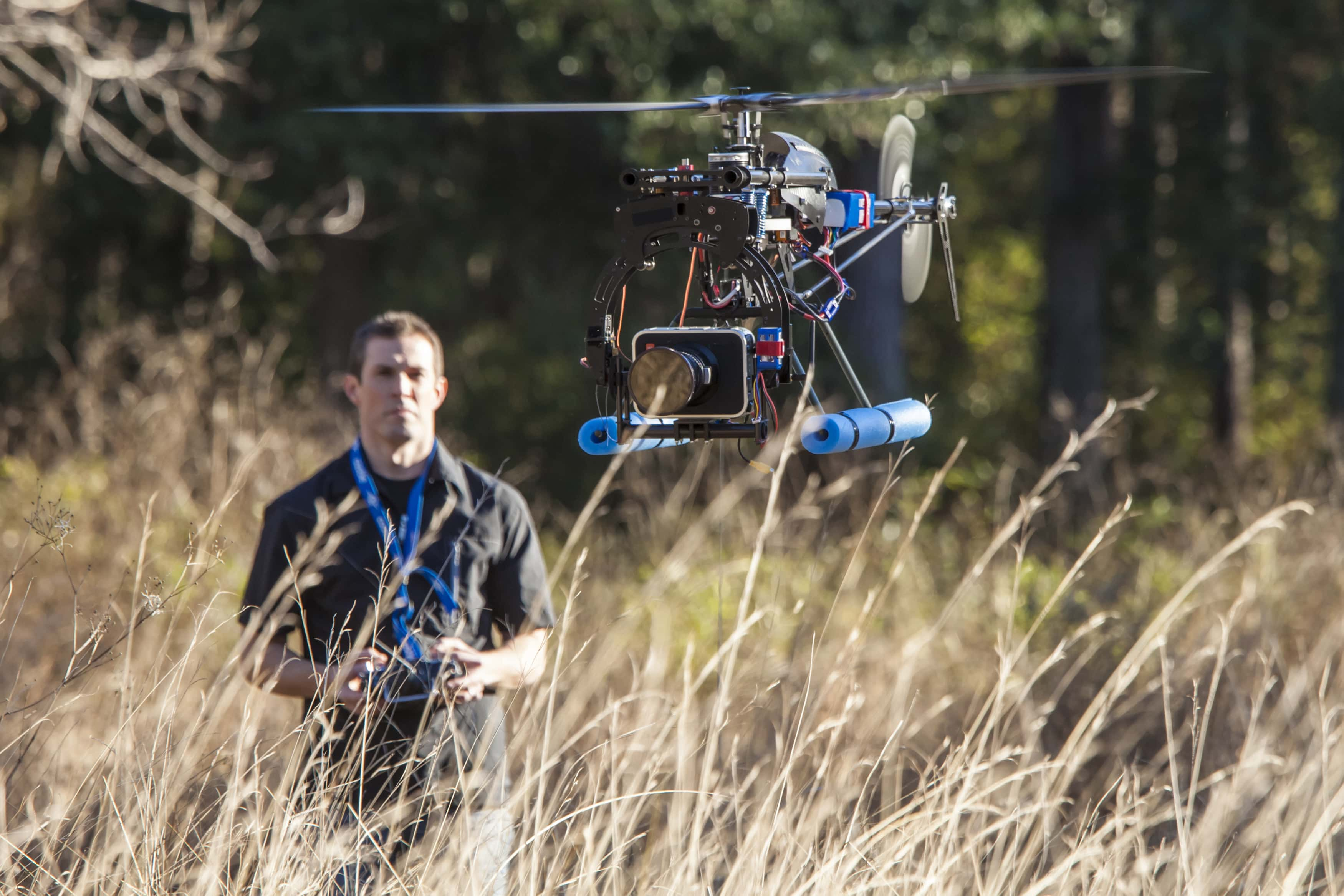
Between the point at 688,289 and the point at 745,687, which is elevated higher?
the point at 688,289

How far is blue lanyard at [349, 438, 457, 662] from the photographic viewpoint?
246cm

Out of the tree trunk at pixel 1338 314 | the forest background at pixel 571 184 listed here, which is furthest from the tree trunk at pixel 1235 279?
the tree trunk at pixel 1338 314

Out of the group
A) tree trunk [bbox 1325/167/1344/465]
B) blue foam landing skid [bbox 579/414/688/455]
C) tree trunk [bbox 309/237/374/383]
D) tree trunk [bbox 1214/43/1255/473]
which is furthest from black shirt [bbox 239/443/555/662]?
tree trunk [bbox 1325/167/1344/465]

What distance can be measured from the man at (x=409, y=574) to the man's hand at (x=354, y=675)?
3 cm

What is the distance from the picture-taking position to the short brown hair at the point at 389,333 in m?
2.98

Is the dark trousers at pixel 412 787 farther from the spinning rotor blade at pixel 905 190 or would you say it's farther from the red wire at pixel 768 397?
the spinning rotor blade at pixel 905 190

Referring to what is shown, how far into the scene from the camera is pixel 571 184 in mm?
11875

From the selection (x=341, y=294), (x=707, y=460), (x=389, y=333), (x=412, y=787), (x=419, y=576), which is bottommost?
(x=412, y=787)

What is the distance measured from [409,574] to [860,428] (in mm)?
1179

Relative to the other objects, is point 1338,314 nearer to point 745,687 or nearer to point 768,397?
point 745,687

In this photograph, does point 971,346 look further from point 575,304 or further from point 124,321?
point 124,321

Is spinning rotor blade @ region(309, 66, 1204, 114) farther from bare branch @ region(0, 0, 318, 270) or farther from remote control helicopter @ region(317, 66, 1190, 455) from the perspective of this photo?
bare branch @ region(0, 0, 318, 270)

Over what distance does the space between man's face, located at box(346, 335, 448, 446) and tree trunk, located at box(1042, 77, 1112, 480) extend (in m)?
11.3

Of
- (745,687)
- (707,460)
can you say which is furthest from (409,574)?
(707,460)
